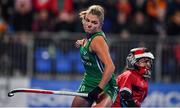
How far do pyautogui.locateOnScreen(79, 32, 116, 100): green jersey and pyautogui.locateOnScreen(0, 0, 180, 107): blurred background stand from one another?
7.24m

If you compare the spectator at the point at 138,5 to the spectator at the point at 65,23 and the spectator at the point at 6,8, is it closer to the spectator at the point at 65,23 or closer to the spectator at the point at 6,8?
the spectator at the point at 65,23

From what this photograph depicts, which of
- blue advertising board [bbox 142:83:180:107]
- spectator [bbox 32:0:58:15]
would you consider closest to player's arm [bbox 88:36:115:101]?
blue advertising board [bbox 142:83:180:107]

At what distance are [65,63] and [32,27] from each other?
1539 millimetres

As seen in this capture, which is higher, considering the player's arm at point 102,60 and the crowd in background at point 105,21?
the player's arm at point 102,60

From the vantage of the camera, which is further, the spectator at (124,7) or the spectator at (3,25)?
the spectator at (124,7)

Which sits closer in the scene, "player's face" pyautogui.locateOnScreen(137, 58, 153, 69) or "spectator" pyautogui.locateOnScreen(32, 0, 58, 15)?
"player's face" pyautogui.locateOnScreen(137, 58, 153, 69)

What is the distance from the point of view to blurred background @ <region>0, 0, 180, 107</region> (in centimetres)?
1714

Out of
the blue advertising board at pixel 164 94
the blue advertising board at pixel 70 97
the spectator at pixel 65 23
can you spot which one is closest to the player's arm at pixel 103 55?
the blue advertising board at pixel 70 97

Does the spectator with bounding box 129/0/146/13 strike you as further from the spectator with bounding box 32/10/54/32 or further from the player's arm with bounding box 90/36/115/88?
the player's arm with bounding box 90/36/115/88

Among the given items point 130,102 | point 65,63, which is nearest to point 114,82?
point 130,102

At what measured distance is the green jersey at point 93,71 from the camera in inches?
380

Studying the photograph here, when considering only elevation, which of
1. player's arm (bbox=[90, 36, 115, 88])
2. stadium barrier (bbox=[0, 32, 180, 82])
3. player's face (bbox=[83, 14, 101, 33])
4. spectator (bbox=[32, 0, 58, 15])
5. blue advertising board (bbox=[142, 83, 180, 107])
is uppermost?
player's face (bbox=[83, 14, 101, 33])

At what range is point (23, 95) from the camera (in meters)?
17.1

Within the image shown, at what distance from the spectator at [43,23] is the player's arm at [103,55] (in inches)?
333
